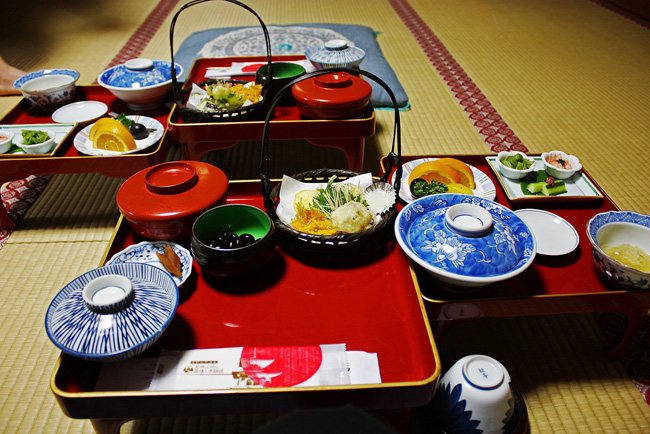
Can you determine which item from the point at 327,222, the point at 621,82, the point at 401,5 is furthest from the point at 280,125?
the point at 401,5

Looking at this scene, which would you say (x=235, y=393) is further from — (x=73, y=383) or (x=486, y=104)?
(x=486, y=104)

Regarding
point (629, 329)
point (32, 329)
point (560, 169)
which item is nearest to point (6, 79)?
point (32, 329)

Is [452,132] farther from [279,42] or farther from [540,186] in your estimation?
[279,42]

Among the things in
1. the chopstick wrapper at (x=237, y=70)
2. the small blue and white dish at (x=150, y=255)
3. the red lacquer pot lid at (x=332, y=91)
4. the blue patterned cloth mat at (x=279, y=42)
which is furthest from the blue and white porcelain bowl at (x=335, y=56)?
the small blue and white dish at (x=150, y=255)

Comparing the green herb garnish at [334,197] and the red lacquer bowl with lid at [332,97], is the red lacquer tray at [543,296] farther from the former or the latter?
the red lacquer bowl with lid at [332,97]

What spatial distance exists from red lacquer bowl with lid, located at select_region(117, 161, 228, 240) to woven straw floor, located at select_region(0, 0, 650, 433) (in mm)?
469

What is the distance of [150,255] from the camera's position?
106 centimetres

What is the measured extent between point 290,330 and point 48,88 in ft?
5.18

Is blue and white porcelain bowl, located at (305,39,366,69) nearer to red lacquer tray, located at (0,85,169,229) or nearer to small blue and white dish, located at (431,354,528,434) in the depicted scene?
red lacquer tray, located at (0,85,169,229)

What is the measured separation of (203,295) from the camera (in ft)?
3.33

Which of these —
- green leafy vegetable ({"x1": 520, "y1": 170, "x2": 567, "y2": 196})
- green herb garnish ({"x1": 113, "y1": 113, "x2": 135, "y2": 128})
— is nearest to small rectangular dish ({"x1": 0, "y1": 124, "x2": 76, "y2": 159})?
green herb garnish ({"x1": 113, "y1": 113, "x2": 135, "y2": 128})

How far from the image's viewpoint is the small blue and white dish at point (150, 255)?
1.04m

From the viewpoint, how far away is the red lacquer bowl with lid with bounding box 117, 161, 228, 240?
1043mm

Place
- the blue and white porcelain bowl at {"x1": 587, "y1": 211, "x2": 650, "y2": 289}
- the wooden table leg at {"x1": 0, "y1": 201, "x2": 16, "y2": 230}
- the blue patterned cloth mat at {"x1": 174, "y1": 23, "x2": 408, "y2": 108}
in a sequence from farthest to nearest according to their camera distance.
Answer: the blue patterned cloth mat at {"x1": 174, "y1": 23, "x2": 408, "y2": 108} → the wooden table leg at {"x1": 0, "y1": 201, "x2": 16, "y2": 230} → the blue and white porcelain bowl at {"x1": 587, "y1": 211, "x2": 650, "y2": 289}
